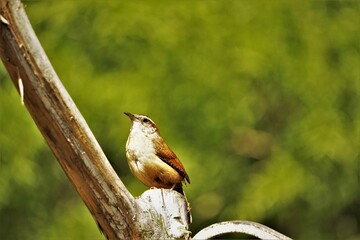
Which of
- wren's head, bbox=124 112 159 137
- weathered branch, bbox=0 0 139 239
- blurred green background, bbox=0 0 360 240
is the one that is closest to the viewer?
weathered branch, bbox=0 0 139 239

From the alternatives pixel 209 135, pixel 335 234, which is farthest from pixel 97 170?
pixel 335 234

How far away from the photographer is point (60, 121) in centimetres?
280

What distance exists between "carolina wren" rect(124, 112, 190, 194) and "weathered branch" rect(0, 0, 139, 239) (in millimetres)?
630

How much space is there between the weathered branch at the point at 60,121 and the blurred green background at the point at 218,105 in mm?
4774

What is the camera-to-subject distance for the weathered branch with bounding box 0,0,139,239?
109 inches

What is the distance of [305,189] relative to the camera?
8047 mm

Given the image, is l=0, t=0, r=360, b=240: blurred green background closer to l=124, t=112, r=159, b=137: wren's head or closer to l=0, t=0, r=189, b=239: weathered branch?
l=124, t=112, r=159, b=137: wren's head

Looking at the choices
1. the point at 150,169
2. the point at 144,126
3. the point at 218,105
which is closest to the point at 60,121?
the point at 150,169

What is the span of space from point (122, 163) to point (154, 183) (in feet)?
14.4

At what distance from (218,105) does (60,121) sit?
5166mm

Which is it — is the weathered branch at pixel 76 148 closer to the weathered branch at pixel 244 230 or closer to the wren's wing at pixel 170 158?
the weathered branch at pixel 244 230

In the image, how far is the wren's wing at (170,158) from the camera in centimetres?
367

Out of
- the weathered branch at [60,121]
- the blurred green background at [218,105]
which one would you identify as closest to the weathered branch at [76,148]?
the weathered branch at [60,121]

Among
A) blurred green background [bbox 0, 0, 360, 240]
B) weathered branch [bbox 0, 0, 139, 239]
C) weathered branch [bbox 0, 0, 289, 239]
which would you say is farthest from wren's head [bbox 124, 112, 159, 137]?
blurred green background [bbox 0, 0, 360, 240]
